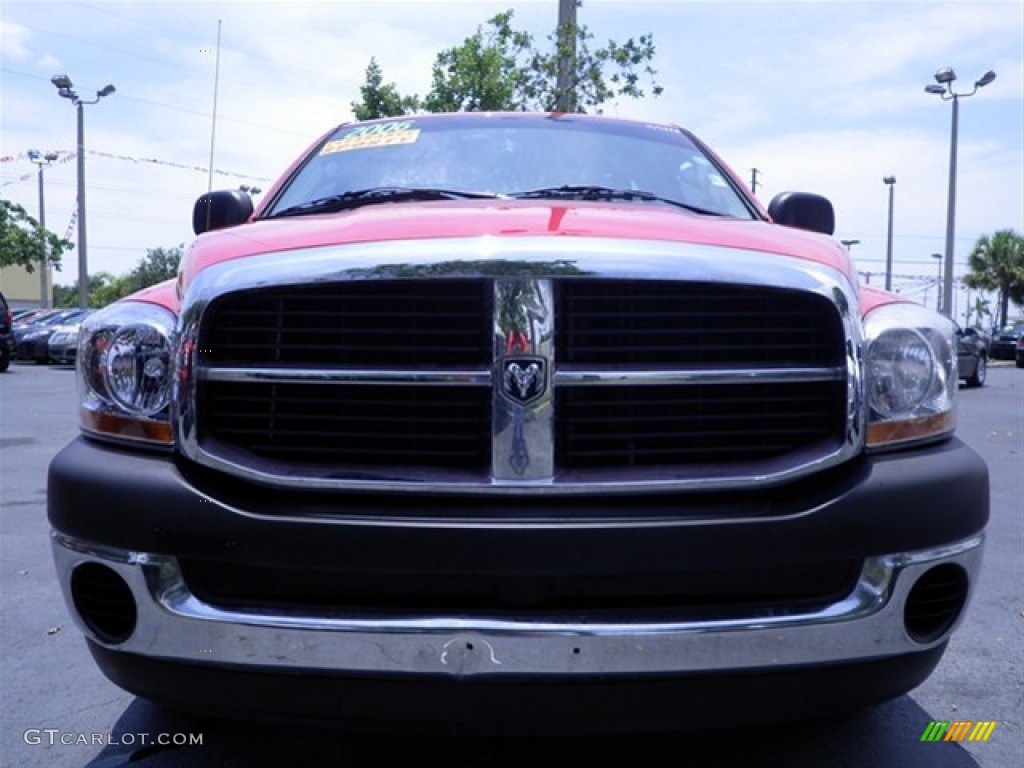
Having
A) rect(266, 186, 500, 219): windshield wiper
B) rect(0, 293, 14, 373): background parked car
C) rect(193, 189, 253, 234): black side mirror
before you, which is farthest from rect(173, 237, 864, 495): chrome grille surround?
rect(0, 293, 14, 373): background parked car

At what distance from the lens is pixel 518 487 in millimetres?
2104

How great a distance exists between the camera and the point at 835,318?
7.26ft

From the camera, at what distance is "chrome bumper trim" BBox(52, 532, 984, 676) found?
1979 mm

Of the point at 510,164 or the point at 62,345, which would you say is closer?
the point at 510,164

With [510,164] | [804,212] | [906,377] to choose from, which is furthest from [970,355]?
[906,377]

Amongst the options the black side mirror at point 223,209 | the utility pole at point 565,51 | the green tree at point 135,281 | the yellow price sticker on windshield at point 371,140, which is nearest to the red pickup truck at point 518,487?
the black side mirror at point 223,209

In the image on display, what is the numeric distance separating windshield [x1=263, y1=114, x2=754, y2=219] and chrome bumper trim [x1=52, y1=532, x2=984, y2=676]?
4.99ft

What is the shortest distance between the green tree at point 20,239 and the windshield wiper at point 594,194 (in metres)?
38.7

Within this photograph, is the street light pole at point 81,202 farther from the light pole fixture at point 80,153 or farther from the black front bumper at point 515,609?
the black front bumper at point 515,609

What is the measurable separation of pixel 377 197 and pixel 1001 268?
50.4 metres

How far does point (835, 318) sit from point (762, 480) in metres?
0.40

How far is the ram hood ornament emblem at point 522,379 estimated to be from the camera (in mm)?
2115

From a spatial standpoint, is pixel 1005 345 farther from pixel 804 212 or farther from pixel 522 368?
pixel 522 368

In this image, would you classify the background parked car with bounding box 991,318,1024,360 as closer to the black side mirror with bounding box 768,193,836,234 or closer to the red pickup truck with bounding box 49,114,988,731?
the black side mirror with bounding box 768,193,836,234
